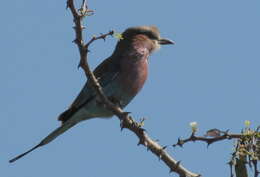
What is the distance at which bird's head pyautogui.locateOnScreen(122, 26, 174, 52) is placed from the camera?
7.02m

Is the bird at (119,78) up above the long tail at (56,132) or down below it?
above

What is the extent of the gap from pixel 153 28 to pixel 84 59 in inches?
146

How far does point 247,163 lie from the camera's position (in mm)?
2957

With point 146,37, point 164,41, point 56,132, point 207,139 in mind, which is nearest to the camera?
point 207,139

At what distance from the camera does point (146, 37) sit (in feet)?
23.5

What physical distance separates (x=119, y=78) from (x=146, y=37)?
1.16 m

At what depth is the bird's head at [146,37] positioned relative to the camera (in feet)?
23.0

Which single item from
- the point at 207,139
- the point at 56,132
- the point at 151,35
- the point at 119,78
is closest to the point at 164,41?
the point at 151,35

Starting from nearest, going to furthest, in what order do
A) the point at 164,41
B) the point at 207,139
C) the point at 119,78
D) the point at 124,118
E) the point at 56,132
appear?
1. the point at 207,139
2. the point at 124,118
3. the point at 56,132
4. the point at 119,78
5. the point at 164,41

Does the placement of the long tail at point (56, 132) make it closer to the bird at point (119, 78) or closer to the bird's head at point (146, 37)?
the bird at point (119, 78)

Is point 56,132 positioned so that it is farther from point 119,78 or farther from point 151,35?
point 151,35

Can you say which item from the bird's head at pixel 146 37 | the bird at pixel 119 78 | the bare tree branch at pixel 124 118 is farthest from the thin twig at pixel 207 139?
the bird's head at pixel 146 37

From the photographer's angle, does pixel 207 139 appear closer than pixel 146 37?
Yes

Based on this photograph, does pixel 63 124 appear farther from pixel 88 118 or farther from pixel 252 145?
pixel 252 145
